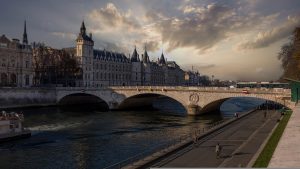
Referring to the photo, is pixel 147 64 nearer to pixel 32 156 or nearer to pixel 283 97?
pixel 283 97

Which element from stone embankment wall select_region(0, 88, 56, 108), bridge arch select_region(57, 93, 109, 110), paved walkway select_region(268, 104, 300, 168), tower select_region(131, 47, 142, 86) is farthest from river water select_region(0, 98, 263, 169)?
tower select_region(131, 47, 142, 86)

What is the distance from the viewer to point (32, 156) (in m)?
34.6

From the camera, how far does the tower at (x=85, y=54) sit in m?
140

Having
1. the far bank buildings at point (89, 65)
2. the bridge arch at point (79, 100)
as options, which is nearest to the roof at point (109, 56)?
the far bank buildings at point (89, 65)

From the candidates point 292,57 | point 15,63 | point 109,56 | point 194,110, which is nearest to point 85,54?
point 109,56

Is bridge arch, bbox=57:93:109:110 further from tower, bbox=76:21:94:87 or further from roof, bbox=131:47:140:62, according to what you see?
roof, bbox=131:47:140:62

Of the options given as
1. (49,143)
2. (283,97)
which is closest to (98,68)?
(283,97)

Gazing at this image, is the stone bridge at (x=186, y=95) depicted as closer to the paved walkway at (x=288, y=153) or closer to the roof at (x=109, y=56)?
the paved walkway at (x=288, y=153)

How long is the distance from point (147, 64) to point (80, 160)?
158 meters

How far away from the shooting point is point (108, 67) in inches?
6137

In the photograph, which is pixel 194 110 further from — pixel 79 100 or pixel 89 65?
pixel 89 65

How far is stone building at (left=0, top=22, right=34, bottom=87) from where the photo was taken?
109188 mm

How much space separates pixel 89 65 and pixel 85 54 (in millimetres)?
4656

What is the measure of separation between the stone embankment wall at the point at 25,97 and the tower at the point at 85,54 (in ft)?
124
